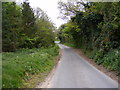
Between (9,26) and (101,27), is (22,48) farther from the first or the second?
(101,27)

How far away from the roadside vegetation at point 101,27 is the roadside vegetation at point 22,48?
15.5 ft

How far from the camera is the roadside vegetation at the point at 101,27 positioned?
32.4ft

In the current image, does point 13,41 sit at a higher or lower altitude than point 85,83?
higher

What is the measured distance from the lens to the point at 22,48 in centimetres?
1841

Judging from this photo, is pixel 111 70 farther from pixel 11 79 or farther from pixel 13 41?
pixel 13 41

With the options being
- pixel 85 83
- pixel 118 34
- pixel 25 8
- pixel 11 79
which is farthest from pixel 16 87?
pixel 25 8

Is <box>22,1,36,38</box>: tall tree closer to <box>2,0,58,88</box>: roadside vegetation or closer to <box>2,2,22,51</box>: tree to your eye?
<box>2,0,58,88</box>: roadside vegetation

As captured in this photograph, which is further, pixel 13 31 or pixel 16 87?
pixel 13 31

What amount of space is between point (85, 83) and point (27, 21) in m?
17.4

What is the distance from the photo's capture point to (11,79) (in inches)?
202

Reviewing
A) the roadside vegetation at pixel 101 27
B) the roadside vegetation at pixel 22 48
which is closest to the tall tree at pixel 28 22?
the roadside vegetation at pixel 22 48

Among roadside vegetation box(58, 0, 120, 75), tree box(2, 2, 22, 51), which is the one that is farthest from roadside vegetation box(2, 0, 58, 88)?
roadside vegetation box(58, 0, 120, 75)

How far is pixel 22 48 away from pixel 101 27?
11675 millimetres

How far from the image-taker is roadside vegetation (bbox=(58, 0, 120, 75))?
389 inches
